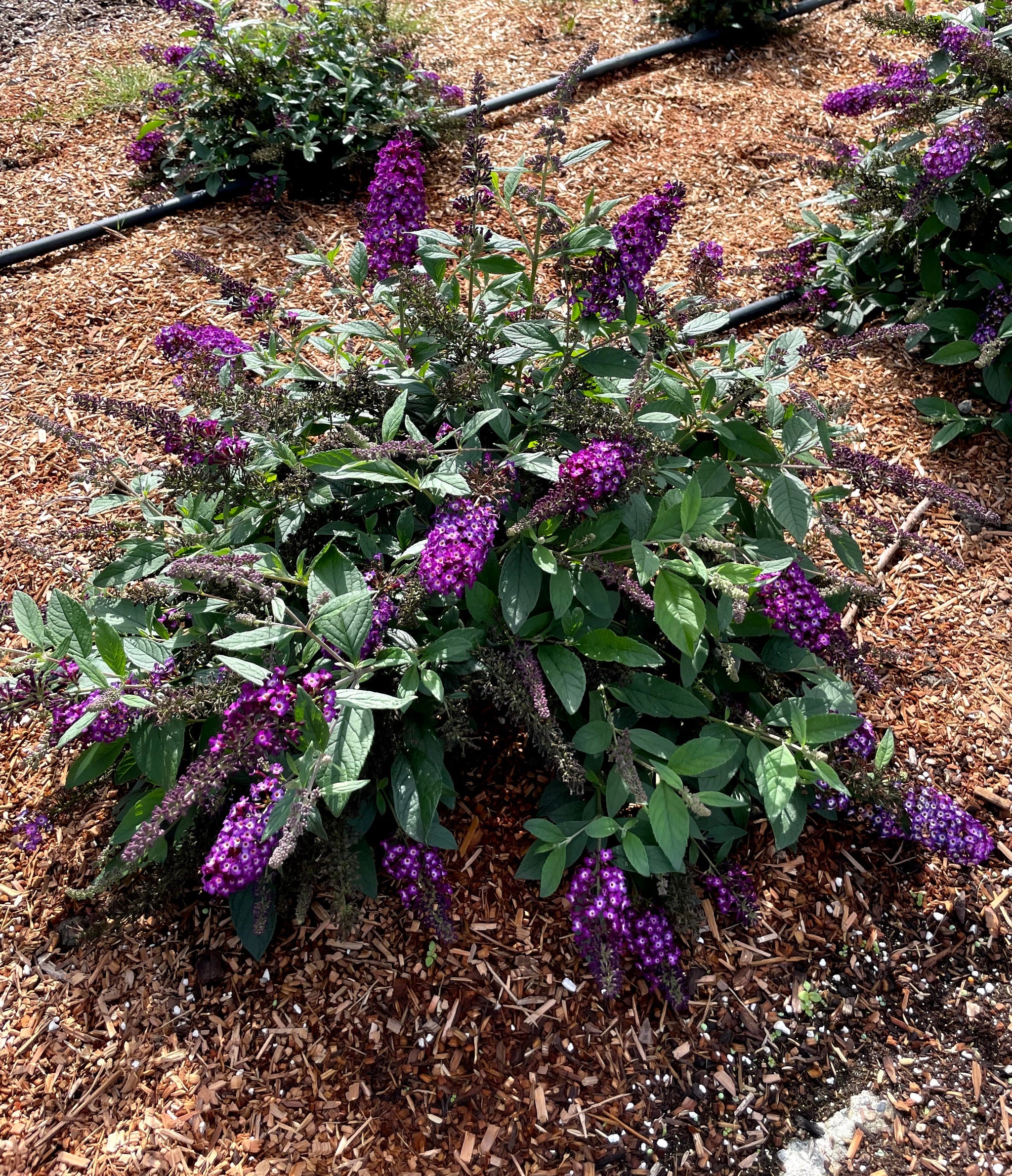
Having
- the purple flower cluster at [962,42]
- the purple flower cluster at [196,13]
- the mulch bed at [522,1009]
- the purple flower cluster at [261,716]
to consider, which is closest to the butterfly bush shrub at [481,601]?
the purple flower cluster at [261,716]

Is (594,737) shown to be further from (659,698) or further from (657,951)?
Answer: (657,951)

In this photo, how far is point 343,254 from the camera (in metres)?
4.24

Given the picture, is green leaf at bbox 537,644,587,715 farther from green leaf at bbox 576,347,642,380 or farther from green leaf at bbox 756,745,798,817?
green leaf at bbox 576,347,642,380

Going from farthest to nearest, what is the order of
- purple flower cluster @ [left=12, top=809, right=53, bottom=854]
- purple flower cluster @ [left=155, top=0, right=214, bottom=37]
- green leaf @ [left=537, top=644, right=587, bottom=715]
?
purple flower cluster @ [left=155, top=0, right=214, bottom=37]
purple flower cluster @ [left=12, top=809, right=53, bottom=854]
green leaf @ [left=537, top=644, right=587, bottom=715]

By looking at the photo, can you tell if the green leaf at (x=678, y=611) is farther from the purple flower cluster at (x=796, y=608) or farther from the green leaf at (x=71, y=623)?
the green leaf at (x=71, y=623)

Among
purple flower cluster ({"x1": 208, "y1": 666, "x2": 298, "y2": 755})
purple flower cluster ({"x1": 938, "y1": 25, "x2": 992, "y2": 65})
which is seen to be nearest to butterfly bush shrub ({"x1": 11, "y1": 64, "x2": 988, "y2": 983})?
purple flower cluster ({"x1": 208, "y1": 666, "x2": 298, "y2": 755})

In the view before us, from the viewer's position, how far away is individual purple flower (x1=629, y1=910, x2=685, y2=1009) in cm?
215

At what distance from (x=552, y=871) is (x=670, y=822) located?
0.34 m

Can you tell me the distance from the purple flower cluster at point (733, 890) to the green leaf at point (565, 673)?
0.66 m

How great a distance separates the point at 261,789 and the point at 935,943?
197 cm

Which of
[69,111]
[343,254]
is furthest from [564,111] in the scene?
[69,111]

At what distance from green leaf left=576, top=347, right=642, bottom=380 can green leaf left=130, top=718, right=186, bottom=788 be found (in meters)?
1.49

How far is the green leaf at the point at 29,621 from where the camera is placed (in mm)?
2303

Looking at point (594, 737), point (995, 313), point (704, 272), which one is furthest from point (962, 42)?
point (594, 737)
